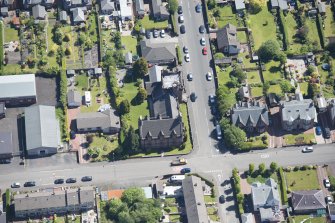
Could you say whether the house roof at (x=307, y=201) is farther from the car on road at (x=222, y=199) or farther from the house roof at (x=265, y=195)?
the car on road at (x=222, y=199)

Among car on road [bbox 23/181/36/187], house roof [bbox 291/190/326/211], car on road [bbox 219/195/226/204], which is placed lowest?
house roof [bbox 291/190/326/211]

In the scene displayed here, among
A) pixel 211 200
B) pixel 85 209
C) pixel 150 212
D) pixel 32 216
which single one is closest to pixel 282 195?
pixel 211 200

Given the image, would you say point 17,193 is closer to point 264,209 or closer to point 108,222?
point 108,222

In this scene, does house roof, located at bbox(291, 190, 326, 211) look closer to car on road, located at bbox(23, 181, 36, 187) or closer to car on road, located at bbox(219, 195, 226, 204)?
car on road, located at bbox(219, 195, 226, 204)

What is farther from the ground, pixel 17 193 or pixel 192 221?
pixel 17 193

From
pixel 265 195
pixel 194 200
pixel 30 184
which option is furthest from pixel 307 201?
pixel 30 184

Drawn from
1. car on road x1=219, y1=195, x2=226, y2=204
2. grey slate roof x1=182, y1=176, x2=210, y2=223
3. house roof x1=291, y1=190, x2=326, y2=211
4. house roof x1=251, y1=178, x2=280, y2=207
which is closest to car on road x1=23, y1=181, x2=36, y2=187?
grey slate roof x1=182, y1=176, x2=210, y2=223
